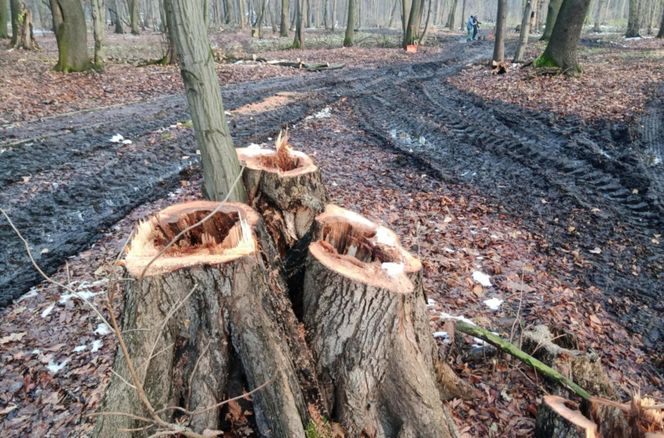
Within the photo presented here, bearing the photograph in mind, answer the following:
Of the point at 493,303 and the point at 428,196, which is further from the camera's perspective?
the point at 428,196

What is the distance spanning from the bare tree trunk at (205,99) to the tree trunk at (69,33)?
1372 cm

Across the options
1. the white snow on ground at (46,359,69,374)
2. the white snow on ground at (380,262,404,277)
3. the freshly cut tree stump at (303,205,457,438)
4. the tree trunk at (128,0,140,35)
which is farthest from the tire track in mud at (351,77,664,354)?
the tree trunk at (128,0,140,35)

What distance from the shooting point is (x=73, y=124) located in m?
9.80

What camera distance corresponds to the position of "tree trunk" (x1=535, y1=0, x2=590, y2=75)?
13633 millimetres

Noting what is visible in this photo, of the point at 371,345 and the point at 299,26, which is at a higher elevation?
the point at 299,26

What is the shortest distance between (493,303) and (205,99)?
345cm

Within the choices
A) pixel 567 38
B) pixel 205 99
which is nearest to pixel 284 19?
pixel 567 38

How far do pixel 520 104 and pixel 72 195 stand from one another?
10881mm

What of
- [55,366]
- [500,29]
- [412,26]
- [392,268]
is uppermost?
[412,26]

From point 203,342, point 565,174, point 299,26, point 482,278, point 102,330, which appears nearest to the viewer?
point 203,342

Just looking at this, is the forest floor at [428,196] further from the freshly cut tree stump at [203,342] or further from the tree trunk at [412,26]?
the tree trunk at [412,26]

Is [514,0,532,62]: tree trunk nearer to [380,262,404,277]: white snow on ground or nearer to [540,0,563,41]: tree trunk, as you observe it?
[540,0,563,41]: tree trunk

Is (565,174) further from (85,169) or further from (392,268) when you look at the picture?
(85,169)

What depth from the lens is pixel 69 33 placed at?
14.4 meters
